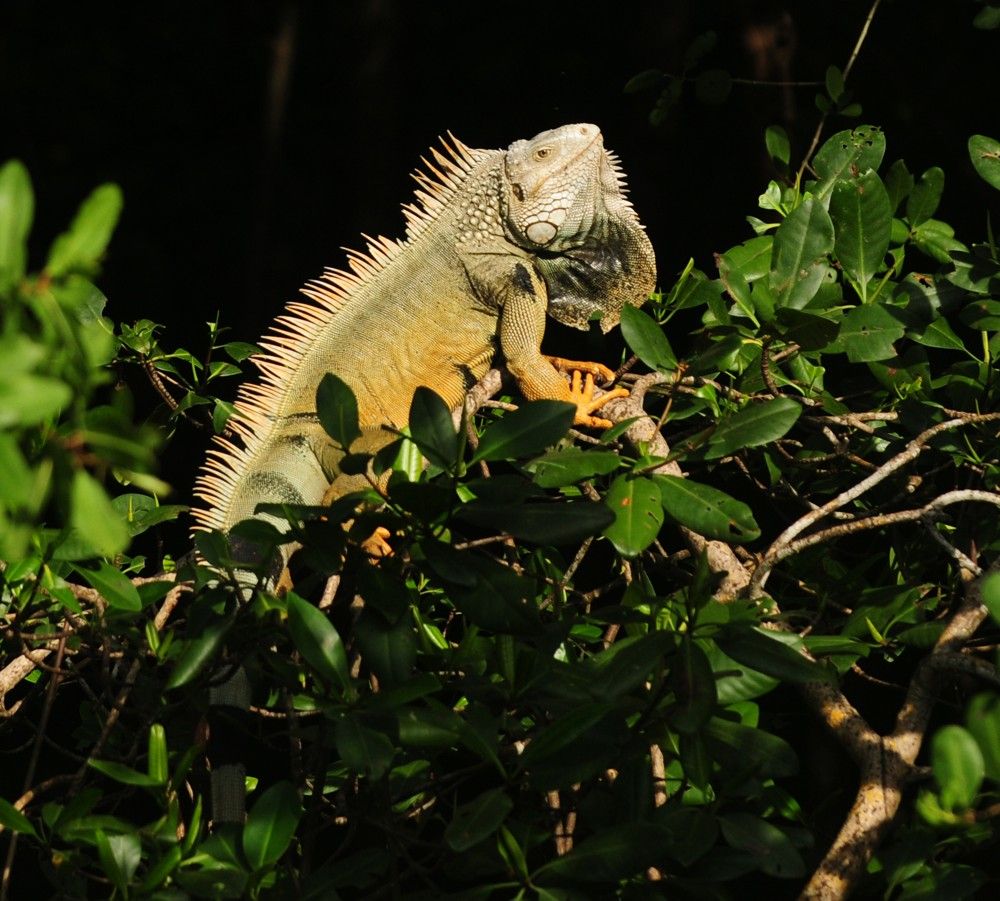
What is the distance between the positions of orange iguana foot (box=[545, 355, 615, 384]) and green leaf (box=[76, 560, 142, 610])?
1.54 meters

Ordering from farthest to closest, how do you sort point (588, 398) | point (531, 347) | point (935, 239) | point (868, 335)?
point (531, 347) → point (588, 398) → point (935, 239) → point (868, 335)

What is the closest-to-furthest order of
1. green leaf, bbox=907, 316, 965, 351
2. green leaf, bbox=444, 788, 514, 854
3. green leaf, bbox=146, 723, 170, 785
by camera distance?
green leaf, bbox=444, 788, 514, 854 < green leaf, bbox=146, 723, 170, 785 < green leaf, bbox=907, 316, 965, 351

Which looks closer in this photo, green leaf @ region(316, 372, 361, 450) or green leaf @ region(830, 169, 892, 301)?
green leaf @ region(316, 372, 361, 450)

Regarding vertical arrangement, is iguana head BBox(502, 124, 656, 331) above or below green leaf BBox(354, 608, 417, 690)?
below

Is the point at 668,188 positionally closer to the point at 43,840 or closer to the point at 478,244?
the point at 478,244

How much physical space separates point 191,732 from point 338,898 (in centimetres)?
59

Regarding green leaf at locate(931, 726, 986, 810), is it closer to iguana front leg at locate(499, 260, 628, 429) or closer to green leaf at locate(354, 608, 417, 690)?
green leaf at locate(354, 608, 417, 690)

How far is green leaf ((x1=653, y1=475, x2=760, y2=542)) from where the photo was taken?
4.95 feet

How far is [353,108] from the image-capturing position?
447 centimetres

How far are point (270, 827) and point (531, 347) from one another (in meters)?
1.94

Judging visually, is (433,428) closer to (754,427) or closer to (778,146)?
(754,427)

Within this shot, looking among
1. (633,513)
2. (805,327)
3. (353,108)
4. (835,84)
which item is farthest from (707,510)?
(353,108)

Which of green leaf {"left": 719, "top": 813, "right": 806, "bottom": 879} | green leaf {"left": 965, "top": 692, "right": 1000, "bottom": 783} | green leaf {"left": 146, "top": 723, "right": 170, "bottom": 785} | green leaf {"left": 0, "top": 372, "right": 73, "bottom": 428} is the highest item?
green leaf {"left": 0, "top": 372, "right": 73, "bottom": 428}

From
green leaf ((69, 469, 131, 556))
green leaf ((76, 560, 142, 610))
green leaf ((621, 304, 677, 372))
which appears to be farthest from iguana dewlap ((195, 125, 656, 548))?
green leaf ((69, 469, 131, 556))
